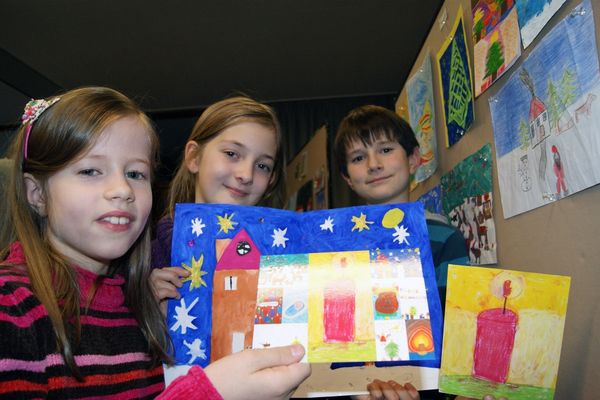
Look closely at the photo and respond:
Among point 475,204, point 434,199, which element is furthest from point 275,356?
point 434,199

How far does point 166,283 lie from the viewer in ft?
3.55

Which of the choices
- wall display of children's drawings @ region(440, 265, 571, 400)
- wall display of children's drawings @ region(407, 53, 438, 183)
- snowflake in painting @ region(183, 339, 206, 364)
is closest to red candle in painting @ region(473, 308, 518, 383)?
wall display of children's drawings @ region(440, 265, 571, 400)

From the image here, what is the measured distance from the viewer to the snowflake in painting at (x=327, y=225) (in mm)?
1064

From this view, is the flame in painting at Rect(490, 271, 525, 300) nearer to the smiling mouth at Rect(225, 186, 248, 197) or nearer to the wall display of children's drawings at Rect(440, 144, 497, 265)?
the wall display of children's drawings at Rect(440, 144, 497, 265)

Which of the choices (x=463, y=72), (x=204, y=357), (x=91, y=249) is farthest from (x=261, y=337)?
(x=463, y=72)

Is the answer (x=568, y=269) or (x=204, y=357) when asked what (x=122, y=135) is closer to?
(x=204, y=357)

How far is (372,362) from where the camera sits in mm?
959

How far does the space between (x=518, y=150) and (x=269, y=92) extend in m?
4.20

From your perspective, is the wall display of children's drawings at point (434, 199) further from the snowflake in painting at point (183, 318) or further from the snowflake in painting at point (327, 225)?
the snowflake in painting at point (183, 318)

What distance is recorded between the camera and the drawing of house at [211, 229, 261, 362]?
3.26 ft

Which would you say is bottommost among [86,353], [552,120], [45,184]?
[86,353]

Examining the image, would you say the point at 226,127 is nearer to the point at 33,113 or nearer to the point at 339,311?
the point at 33,113

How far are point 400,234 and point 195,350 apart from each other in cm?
52

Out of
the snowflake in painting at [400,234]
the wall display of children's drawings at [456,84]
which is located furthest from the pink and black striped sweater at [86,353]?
the wall display of children's drawings at [456,84]
